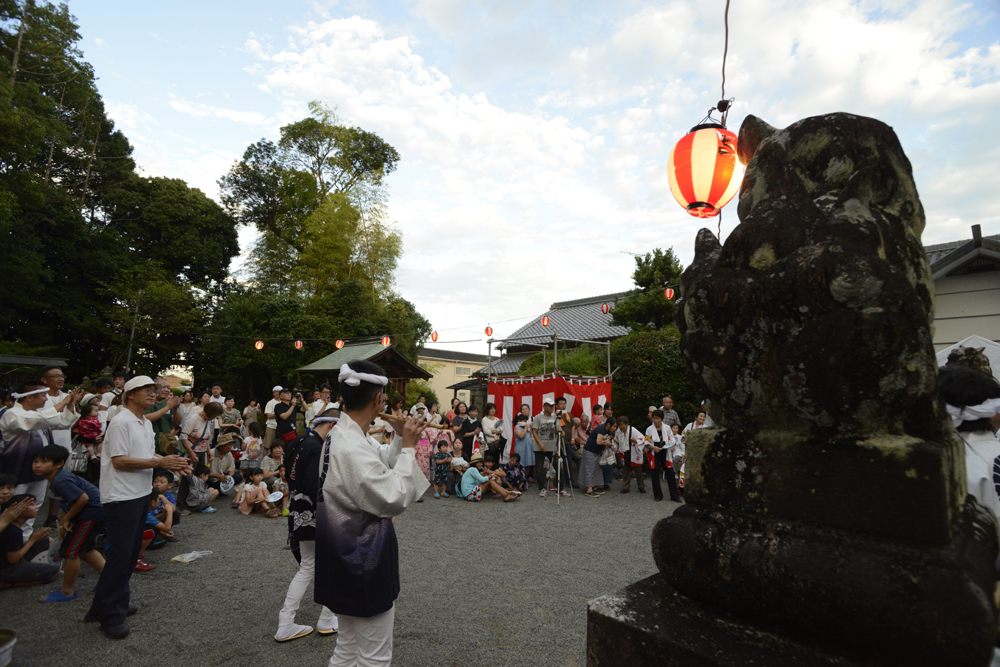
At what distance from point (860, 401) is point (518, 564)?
16.9 ft

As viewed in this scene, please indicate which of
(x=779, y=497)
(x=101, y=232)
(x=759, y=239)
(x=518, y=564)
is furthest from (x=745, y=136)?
(x=101, y=232)

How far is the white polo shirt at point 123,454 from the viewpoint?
3.70 meters

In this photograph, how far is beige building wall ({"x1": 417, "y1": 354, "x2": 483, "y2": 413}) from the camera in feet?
118

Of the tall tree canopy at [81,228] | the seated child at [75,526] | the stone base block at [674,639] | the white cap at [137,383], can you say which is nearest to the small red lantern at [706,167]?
the stone base block at [674,639]

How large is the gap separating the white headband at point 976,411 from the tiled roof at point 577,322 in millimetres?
21615

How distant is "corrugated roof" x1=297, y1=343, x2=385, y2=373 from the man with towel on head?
47.0 feet

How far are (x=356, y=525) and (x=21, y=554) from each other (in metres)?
4.52

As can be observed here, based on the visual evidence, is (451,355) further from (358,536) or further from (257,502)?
(358,536)

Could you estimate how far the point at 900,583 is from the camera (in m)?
1.17

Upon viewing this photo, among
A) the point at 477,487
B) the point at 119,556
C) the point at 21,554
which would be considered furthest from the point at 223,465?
the point at 119,556

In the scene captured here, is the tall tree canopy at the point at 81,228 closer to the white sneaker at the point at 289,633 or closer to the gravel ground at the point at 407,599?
the gravel ground at the point at 407,599

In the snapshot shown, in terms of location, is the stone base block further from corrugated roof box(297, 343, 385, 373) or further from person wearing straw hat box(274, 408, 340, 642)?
corrugated roof box(297, 343, 385, 373)

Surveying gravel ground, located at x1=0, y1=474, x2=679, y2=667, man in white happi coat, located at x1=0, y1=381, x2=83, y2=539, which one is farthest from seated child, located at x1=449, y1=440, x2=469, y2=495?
man in white happi coat, located at x1=0, y1=381, x2=83, y2=539

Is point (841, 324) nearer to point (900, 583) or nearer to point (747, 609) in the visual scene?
point (900, 583)
